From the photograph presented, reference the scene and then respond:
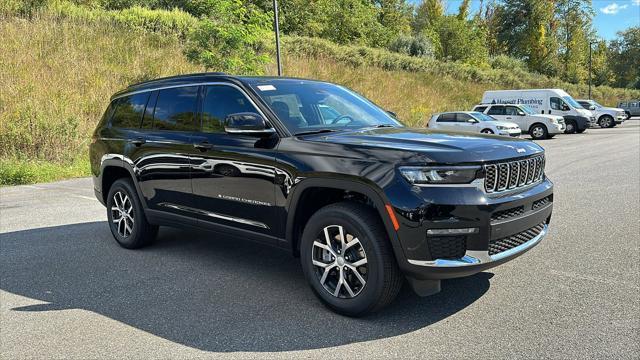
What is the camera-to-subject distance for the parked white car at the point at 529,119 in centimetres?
2261

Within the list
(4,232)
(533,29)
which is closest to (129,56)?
(4,232)

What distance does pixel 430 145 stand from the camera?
353 centimetres

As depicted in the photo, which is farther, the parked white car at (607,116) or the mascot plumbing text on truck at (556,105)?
the parked white car at (607,116)

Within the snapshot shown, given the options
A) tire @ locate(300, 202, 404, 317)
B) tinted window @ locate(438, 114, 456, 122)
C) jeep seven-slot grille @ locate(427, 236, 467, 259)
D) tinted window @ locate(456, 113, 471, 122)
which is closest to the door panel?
tire @ locate(300, 202, 404, 317)

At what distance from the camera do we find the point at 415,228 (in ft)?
10.8

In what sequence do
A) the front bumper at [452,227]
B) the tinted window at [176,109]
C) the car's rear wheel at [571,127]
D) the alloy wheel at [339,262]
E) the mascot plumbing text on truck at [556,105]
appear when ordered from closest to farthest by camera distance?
the front bumper at [452,227] → the alloy wheel at [339,262] → the tinted window at [176,109] → the mascot plumbing text on truck at [556,105] → the car's rear wheel at [571,127]

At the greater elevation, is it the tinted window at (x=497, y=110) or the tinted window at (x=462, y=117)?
the tinted window at (x=497, y=110)

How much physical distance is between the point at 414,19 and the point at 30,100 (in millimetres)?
66025

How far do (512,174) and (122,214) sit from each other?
13.8 feet

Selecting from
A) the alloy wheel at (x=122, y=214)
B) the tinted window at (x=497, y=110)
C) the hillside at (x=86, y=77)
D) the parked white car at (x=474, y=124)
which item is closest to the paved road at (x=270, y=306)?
the alloy wheel at (x=122, y=214)

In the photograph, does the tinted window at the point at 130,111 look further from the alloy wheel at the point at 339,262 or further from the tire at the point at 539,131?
the tire at the point at 539,131

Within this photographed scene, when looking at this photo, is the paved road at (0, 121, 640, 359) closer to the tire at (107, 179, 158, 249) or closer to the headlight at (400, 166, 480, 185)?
the tire at (107, 179, 158, 249)

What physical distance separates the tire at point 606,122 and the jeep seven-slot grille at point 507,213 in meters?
32.7

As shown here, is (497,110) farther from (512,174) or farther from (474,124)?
(512,174)
